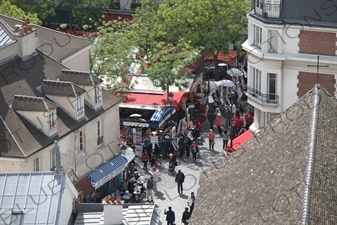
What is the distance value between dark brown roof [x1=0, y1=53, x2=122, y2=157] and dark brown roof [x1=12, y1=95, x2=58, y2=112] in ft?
1.38

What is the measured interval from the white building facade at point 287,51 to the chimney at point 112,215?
29.0 metres

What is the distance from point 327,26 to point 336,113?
1699cm

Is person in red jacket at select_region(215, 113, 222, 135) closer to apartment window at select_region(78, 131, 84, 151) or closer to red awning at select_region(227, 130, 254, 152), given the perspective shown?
red awning at select_region(227, 130, 254, 152)

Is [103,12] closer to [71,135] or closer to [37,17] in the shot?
[37,17]

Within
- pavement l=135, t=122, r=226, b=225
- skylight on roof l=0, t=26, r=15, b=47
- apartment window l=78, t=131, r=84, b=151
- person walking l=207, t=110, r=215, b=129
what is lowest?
pavement l=135, t=122, r=226, b=225

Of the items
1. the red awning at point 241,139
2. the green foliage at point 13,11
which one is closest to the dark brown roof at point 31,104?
the red awning at point 241,139

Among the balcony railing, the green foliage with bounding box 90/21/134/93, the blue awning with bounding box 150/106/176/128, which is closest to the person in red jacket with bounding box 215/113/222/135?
the blue awning with bounding box 150/106/176/128

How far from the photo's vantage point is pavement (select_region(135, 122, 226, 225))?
9106cm

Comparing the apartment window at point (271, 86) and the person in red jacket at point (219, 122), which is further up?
the apartment window at point (271, 86)

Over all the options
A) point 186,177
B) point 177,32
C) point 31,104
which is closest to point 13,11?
point 177,32

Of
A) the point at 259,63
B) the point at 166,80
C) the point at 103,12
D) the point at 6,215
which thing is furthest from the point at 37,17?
the point at 6,215

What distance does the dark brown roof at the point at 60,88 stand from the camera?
88312 millimetres

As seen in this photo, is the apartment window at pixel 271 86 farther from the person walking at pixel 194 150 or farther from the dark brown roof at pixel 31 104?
the dark brown roof at pixel 31 104

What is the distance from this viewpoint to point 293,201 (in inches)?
2653
